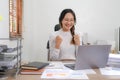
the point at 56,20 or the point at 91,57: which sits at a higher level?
the point at 56,20

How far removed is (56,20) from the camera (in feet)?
15.2

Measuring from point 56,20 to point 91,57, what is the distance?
3268 mm

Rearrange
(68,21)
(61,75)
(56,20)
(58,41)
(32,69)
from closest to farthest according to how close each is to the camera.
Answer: (61,75), (32,69), (58,41), (68,21), (56,20)

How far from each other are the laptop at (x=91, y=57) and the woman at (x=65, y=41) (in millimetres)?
567

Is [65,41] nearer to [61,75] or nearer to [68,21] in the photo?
[68,21]

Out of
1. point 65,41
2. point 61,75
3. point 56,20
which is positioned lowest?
point 61,75

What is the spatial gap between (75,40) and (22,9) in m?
2.61

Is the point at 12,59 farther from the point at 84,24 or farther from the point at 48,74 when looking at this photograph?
the point at 84,24

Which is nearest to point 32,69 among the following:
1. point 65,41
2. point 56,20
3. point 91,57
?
point 91,57

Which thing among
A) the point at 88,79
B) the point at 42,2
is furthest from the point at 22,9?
the point at 88,79

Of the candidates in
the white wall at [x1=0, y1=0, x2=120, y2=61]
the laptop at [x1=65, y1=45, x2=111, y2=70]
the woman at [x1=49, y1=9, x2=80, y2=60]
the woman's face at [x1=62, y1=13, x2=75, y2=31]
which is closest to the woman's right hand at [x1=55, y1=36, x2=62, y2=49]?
the woman at [x1=49, y1=9, x2=80, y2=60]

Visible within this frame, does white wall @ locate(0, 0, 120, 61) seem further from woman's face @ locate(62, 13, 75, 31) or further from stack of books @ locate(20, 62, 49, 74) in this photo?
stack of books @ locate(20, 62, 49, 74)

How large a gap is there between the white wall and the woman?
7.94 feet

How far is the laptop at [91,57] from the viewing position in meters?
1.37
